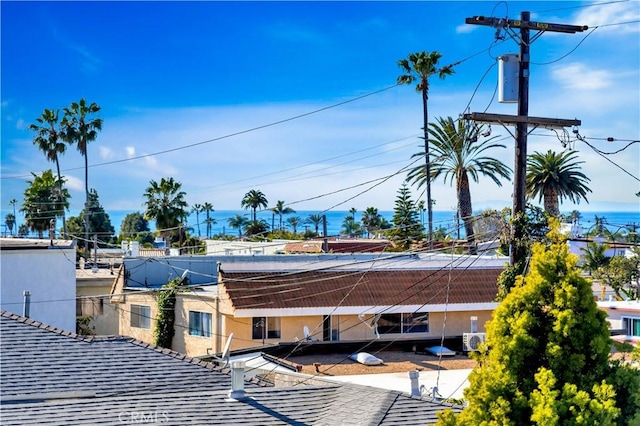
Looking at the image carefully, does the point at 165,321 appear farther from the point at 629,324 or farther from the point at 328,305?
the point at 629,324

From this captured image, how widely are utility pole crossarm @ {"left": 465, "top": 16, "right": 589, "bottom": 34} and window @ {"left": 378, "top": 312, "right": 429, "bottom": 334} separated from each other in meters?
19.9

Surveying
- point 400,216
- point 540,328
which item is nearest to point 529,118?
point 540,328

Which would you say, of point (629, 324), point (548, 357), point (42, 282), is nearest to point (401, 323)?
point (629, 324)

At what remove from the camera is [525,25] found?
13.9 meters

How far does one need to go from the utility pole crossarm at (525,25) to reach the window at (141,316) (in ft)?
86.4

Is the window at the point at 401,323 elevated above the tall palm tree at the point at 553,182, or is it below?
below

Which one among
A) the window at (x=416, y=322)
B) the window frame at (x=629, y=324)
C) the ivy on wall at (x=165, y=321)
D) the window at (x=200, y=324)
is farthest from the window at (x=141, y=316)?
the window frame at (x=629, y=324)

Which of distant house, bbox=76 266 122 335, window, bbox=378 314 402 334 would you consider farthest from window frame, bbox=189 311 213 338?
window, bbox=378 314 402 334

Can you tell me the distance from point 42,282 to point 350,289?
1308cm

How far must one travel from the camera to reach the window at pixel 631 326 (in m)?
31.2

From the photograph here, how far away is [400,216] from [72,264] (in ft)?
198

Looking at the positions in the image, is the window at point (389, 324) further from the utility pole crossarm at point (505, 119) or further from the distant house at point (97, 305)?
the utility pole crossarm at point (505, 119)

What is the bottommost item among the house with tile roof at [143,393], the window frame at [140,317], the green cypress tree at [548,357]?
the window frame at [140,317]

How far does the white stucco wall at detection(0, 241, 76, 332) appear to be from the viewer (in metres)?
25.2
